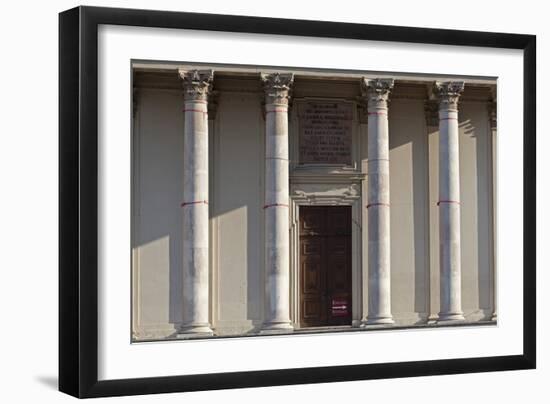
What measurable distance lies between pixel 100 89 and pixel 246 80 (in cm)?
519

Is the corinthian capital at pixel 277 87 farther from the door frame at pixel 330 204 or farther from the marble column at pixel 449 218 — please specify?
the marble column at pixel 449 218

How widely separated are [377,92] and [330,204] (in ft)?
9.77

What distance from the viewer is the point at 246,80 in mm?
17703

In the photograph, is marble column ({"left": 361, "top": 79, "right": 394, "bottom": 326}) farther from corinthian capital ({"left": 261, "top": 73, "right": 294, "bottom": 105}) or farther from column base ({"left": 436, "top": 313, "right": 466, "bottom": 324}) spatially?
corinthian capital ({"left": 261, "top": 73, "right": 294, "bottom": 105})

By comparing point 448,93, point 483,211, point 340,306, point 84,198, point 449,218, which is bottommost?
point 340,306

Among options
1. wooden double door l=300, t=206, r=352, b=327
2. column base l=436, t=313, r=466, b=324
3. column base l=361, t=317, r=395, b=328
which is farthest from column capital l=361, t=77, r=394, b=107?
column base l=436, t=313, r=466, b=324

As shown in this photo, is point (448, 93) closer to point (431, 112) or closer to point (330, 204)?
point (431, 112)

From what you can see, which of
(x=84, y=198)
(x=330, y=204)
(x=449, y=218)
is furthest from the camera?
(x=330, y=204)

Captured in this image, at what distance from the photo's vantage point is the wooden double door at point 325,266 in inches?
739

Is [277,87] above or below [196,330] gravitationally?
above

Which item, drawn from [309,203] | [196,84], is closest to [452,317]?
[309,203]

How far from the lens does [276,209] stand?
1745 centimetres

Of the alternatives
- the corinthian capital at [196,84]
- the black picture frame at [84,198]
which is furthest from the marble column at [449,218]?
the black picture frame at [84,198]

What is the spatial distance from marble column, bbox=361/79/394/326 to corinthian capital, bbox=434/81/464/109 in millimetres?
1043
